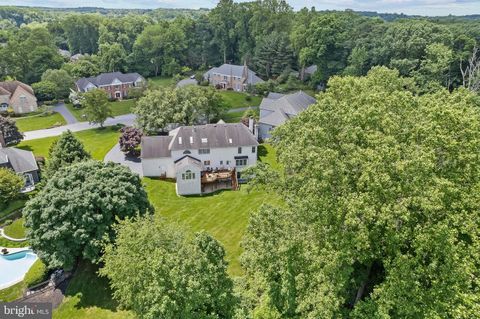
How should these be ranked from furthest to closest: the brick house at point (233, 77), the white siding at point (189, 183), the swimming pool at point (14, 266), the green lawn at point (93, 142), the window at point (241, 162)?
1. the brick house at point (233, 77)
2. the green lawn at point (93, 142)
3. the window at point (241, 162)
4. the white siding at point (189, 183)
5. the swimming pool at point (14, 266)

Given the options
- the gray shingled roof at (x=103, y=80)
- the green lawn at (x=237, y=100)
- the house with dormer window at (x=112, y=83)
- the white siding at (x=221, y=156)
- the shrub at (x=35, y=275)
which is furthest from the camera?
the gray shingled roof at (x=103, y=80)

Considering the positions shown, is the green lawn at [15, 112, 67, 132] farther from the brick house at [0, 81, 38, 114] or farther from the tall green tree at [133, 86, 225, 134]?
the tall green tree at [133, 86, 225, 134]

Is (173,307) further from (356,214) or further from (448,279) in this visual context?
(448,279)

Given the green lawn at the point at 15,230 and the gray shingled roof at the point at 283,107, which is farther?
the gray shingled roof at the point at 283,107

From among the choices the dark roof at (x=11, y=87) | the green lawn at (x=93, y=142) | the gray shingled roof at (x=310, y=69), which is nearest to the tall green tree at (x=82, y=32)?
the dark roof at (x=11, y=87)

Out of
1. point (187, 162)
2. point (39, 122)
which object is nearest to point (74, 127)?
point (39, 122)

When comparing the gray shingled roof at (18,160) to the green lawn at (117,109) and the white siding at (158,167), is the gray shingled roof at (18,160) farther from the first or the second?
the green lawn at (117,109)

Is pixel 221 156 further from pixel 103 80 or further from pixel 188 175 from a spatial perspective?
pixel 103 80
